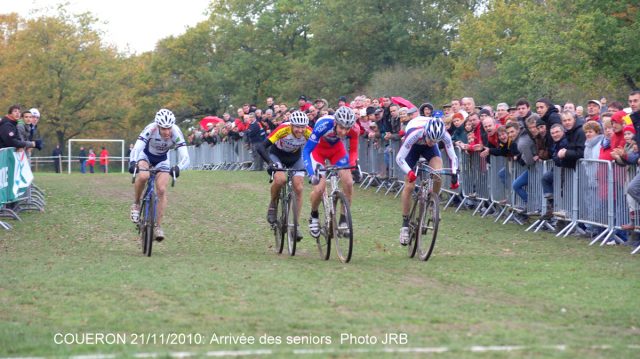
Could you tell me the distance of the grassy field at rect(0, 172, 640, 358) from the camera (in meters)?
8.67

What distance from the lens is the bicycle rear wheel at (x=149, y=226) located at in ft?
48.4

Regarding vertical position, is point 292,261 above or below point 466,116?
below

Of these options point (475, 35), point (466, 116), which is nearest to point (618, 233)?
point (466, 116)

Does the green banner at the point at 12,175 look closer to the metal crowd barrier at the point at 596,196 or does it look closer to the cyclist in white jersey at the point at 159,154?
the cyclist in white jersey at the point at 159,154

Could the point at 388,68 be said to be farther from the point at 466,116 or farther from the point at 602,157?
the point at 602,157

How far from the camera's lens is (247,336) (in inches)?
348

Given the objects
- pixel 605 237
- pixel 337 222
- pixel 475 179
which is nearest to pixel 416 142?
pixel 337 222

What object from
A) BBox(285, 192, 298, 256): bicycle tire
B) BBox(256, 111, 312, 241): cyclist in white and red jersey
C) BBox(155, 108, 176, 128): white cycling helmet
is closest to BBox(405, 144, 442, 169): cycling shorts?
BBox(256, 111, 312, 241): cyclist in white and red jersey

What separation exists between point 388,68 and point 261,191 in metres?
43.9

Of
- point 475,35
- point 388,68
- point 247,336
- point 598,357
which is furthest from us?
point 388,68

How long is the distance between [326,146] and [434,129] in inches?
62.6

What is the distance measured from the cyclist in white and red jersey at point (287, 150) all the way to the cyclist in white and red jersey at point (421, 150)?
145 cm

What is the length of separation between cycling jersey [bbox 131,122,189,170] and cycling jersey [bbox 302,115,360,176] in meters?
1.90

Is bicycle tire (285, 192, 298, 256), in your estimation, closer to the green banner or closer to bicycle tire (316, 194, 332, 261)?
bicycle tire (316, 194, 332, 261)
